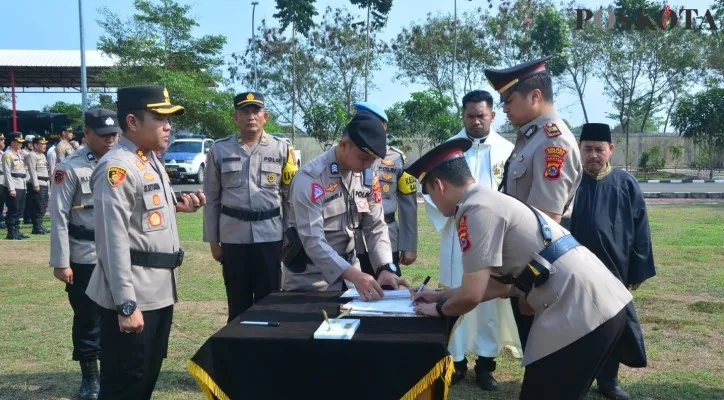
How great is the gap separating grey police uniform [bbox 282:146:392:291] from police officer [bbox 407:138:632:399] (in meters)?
0.94

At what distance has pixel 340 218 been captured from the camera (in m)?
3.76

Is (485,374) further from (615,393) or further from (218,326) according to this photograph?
(218,326)

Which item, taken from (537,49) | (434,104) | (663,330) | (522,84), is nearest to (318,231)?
(522,84)

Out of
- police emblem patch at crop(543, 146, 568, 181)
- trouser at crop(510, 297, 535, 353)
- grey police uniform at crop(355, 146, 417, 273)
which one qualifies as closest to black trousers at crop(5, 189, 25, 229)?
grey police uniform at crop(355, 146, 417, 273)

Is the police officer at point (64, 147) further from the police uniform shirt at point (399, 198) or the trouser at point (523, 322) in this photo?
the trouser at point (523, 322)

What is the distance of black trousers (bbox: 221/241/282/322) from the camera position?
4930mm

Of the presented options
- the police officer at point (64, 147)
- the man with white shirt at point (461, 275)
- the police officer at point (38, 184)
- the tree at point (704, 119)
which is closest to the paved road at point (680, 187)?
the tree at point (704, 119)

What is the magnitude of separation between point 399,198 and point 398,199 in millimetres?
11

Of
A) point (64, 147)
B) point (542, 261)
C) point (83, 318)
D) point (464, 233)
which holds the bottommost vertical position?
point (83, 318)

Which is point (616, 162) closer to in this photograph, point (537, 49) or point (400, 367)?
point (537, 49)

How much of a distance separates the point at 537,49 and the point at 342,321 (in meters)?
34.7

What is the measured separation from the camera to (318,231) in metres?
3.56

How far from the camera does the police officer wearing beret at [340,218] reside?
11.1 feet

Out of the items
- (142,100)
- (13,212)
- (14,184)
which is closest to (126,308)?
(142,100)
